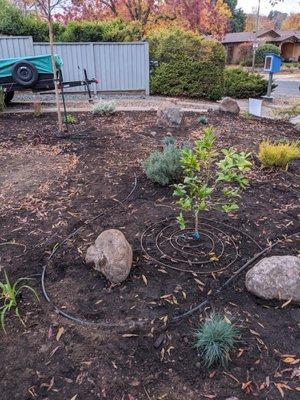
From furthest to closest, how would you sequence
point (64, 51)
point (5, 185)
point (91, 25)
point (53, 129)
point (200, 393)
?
point (91, 25), point (64, 51), point (53, 129), point (5, 185), point (200, 393)

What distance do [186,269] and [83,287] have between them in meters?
0.75

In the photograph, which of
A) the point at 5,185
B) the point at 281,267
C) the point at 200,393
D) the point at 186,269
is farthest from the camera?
the point at 5,185

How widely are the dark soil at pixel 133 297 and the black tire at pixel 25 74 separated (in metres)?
4.18

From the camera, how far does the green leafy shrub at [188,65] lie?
11273mm

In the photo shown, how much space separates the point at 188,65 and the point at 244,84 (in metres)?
2.70

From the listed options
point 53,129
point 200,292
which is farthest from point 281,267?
point 53,129

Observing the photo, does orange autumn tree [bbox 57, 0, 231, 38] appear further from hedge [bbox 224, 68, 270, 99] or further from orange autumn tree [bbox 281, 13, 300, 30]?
orange autumn tree [bbox 281, 13, 300, 30]

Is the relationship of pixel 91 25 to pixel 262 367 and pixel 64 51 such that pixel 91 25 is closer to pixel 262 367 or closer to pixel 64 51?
pixel 64 51

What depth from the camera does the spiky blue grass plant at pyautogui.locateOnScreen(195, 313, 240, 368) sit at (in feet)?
6.07

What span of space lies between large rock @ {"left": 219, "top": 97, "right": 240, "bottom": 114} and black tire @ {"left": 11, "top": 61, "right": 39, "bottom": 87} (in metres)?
4.31

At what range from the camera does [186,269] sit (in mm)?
2609

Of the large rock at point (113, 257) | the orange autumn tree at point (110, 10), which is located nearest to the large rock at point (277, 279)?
the large rock at point (113, 257)

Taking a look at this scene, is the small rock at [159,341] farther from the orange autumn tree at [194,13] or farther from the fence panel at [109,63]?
the orange autumn tree at [194,13]

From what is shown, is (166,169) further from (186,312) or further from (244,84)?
(244,84)
